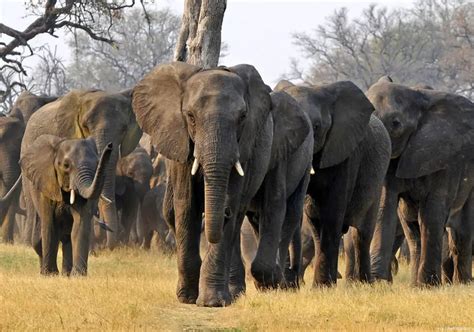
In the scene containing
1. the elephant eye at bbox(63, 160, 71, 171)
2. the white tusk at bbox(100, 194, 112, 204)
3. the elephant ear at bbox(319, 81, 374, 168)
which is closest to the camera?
the elephant ear at bbox(319, 81, 374, 168)

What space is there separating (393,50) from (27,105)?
33805 mm

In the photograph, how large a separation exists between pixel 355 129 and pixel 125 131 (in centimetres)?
416

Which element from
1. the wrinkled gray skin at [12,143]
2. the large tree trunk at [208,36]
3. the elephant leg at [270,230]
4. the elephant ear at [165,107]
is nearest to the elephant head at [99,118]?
the large tree trunk at [208,36]

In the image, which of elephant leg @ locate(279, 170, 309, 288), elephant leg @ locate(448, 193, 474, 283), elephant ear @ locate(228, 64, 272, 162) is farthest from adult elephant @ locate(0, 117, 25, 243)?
elephant ear @ locate(228, 64, 272, 162)

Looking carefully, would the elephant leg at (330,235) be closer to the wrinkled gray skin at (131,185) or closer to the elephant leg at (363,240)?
the elephant leg at (363,240)

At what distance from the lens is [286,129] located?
36.6 feet

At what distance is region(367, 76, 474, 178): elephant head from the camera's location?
1386cm

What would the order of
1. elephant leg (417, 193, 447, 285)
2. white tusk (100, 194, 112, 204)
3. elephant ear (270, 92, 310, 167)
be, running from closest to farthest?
elephant ear (270, 92, 310, 167), elephant leg (417, 193, 447, 285), white tusk (100, 194, 112, 204)

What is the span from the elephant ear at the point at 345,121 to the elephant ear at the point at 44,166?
8.72ft

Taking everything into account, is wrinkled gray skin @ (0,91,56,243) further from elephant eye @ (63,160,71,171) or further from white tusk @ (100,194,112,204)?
elephant eye @ (63,160,71,171)

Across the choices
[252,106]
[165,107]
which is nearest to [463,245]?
[252,106]

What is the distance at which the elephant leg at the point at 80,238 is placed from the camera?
13172 millimetres

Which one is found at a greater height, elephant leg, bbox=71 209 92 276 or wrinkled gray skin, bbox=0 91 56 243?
wrinkled gray skin, bbox=0 91 56 243

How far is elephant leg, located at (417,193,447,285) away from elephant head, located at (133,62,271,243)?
12.5 ft
